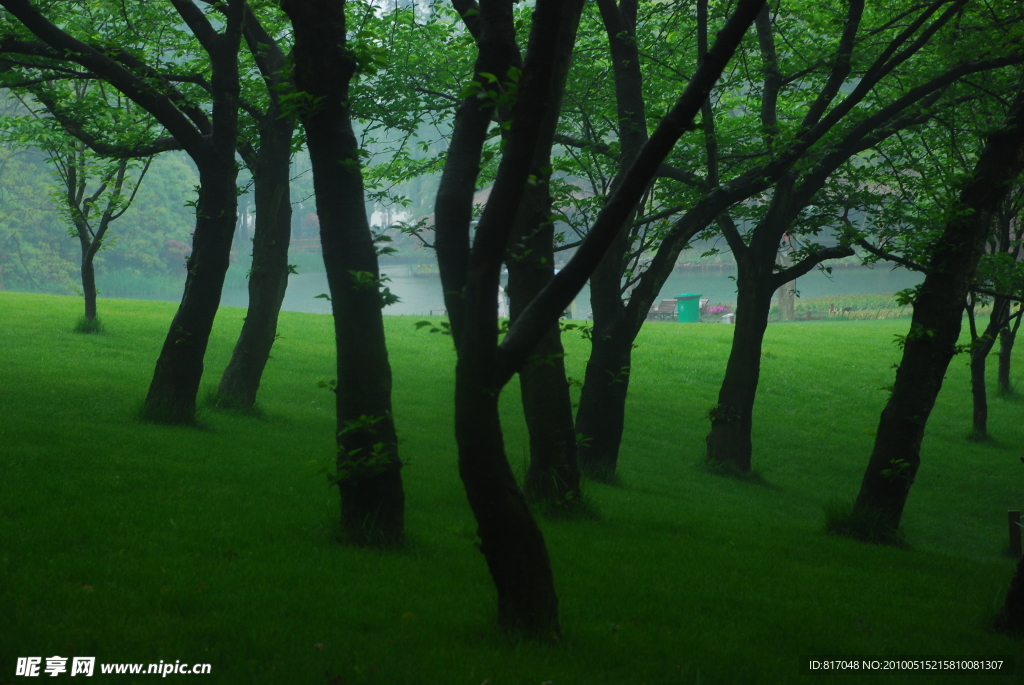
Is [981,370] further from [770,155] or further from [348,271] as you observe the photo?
[348,271]

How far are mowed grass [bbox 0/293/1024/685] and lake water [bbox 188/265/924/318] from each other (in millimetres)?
40663

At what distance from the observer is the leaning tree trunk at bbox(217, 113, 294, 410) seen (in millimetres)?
12156

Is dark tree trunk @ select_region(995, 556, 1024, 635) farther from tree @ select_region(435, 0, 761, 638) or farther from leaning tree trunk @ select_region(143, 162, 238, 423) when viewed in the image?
leaning tree trunk @ select_region(143, 162, 238, 423)

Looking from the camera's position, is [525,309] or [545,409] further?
[545,409]

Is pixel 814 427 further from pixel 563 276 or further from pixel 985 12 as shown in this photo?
pixel 563 276

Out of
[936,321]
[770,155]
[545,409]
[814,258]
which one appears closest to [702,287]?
[814,258]

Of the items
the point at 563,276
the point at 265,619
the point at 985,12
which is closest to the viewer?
the point at 563,276

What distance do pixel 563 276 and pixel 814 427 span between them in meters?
16.7

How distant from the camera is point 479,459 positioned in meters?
3.87

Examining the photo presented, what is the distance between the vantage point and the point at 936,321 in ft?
26.4

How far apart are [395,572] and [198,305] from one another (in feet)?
19.1

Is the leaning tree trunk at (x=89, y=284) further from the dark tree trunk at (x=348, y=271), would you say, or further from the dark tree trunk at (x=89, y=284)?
the dark tree trunk at (x=348, y=271)

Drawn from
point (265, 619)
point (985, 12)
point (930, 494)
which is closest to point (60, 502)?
point (265, 619)

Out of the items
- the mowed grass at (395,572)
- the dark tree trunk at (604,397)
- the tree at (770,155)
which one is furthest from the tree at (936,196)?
the dark tree trunk at (604,397)
